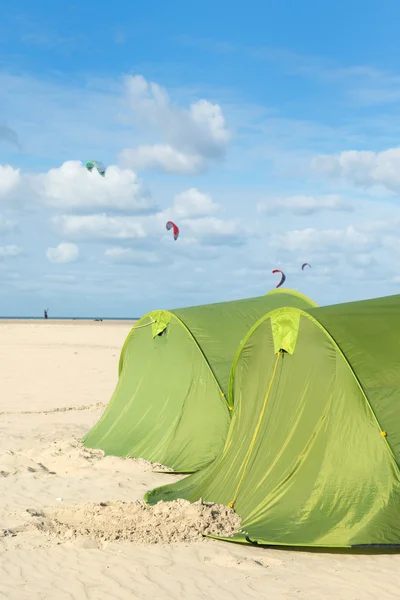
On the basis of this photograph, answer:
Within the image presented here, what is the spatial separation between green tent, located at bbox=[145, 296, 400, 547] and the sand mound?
30cm

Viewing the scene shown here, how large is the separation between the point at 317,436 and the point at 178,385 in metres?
3.94

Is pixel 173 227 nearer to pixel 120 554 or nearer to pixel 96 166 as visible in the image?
pixel 96 166

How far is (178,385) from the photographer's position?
11.0 metres

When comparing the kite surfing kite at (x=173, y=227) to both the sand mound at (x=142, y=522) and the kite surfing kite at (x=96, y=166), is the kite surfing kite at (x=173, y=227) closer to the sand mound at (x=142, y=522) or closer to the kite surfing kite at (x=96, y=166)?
the kite surfing kite at (x=96, y=166)

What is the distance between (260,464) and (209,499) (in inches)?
28.8

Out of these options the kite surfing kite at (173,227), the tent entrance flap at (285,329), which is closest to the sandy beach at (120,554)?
the tent entrance flap at (285,329)

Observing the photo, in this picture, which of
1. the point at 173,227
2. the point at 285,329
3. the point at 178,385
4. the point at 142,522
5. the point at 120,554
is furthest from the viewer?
the point at 173,227

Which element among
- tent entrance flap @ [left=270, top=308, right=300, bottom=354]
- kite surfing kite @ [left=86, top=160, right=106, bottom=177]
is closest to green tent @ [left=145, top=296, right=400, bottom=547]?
tent entrance flap @ [left=270, top=308, right=300, bottom=354]

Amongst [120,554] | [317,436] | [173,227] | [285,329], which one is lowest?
[120,554]

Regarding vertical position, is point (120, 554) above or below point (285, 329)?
below

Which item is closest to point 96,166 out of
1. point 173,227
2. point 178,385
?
point 173,227

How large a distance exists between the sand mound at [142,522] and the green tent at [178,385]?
2.42 m

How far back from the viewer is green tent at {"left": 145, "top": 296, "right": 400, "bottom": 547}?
685 cm

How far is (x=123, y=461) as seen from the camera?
10.5 meters
